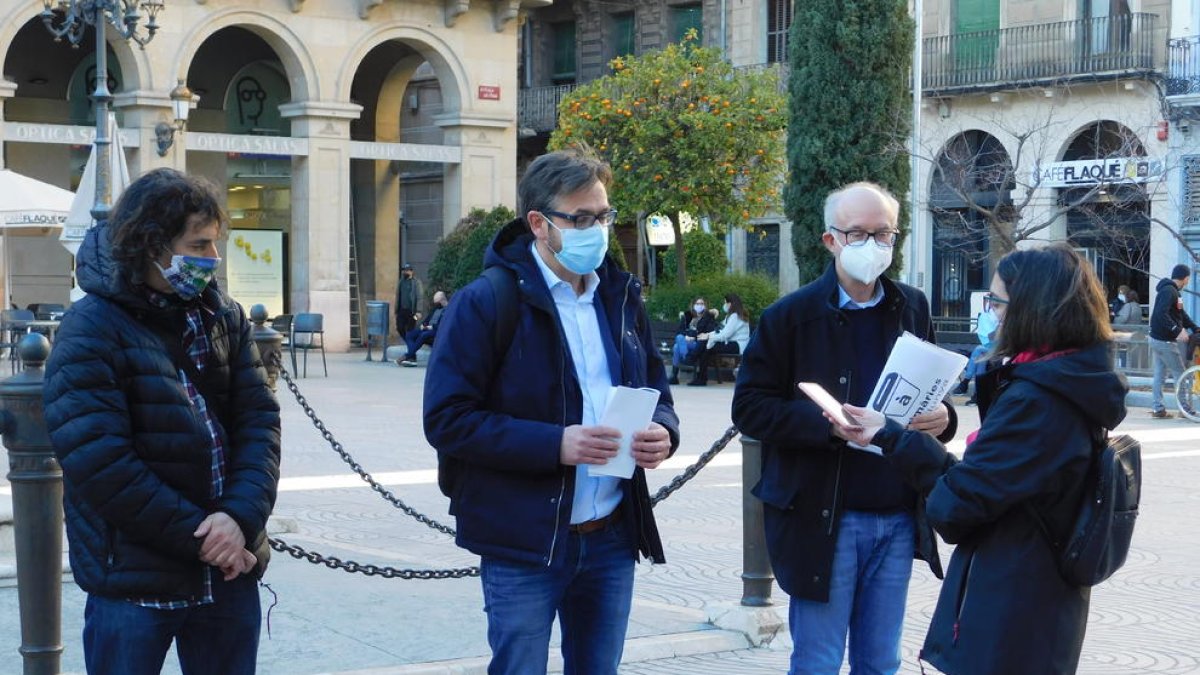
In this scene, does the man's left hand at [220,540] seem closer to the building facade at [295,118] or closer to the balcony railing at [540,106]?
the building facade at [295,118]

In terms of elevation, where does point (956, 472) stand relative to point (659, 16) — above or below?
below

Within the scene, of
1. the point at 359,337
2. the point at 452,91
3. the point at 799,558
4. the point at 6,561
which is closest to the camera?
the point at 799,558

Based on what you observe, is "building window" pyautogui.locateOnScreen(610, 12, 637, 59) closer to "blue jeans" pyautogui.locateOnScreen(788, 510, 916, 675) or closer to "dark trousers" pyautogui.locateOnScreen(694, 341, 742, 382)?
"dark trousers" pyautogui.locateOnScreen(694, 341, 742, 382)

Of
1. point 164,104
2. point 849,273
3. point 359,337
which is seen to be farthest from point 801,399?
point 359,337

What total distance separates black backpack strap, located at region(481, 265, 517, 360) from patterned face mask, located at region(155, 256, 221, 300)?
0.75 metres

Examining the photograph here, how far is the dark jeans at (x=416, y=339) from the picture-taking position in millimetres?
27203

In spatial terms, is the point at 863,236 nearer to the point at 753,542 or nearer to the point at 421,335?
the point at 753,542

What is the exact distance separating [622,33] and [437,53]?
1065 centimetres

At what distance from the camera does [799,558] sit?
15.5 ft

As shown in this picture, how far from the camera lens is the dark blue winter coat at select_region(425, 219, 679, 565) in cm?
421

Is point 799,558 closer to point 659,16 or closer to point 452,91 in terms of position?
point 452,91

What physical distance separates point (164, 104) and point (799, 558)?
82.8ft

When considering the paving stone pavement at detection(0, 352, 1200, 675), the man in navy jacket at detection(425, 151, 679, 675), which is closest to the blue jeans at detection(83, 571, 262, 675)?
the man in navy jacket at detection(425, 151, 679, 675)

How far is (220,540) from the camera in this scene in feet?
13.2
